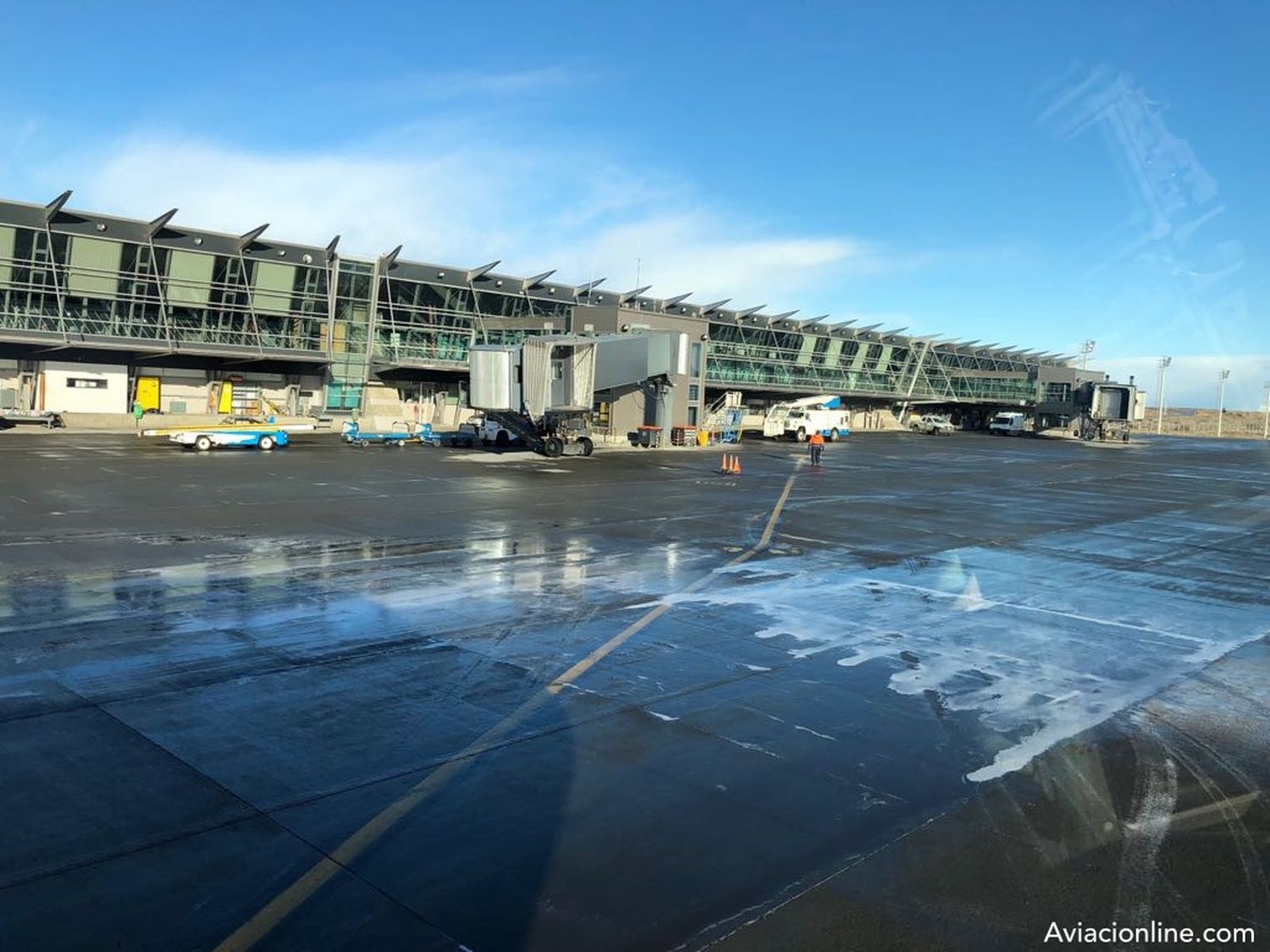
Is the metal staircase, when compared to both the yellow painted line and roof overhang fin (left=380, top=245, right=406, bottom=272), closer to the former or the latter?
roof overhang fin (left=380, top=245, right=406, bottom=272)

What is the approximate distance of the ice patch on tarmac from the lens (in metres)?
7.45

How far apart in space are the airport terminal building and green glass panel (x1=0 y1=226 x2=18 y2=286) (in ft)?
0.19

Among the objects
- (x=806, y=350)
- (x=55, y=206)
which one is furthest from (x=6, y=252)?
(x=806, y=350)

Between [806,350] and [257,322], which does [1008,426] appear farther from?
[257,322]

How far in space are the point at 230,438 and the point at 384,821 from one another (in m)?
34.4

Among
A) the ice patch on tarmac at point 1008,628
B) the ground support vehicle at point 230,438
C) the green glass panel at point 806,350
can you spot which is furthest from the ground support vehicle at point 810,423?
the ice patch on tarmac at point 1008,628

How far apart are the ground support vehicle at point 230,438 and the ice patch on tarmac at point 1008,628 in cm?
2860

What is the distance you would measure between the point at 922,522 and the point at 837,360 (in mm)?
62076

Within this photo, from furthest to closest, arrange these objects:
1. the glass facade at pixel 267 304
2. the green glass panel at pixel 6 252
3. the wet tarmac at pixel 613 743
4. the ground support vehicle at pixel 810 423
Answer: the ground support vehicle at pixel 810 423, the glass facade at pixel 267 304, the green glass panel at pixel 6 252, the wet tarmac at pixel 613 743

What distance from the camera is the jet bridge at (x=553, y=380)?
35938mm

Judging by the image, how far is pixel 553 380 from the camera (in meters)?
36.3

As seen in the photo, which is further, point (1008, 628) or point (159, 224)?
point (159, 224)

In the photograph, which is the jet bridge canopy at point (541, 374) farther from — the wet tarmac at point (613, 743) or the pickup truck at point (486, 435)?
the wet tarmac at point (613, 743)

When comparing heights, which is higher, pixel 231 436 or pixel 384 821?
pixel 231 436
